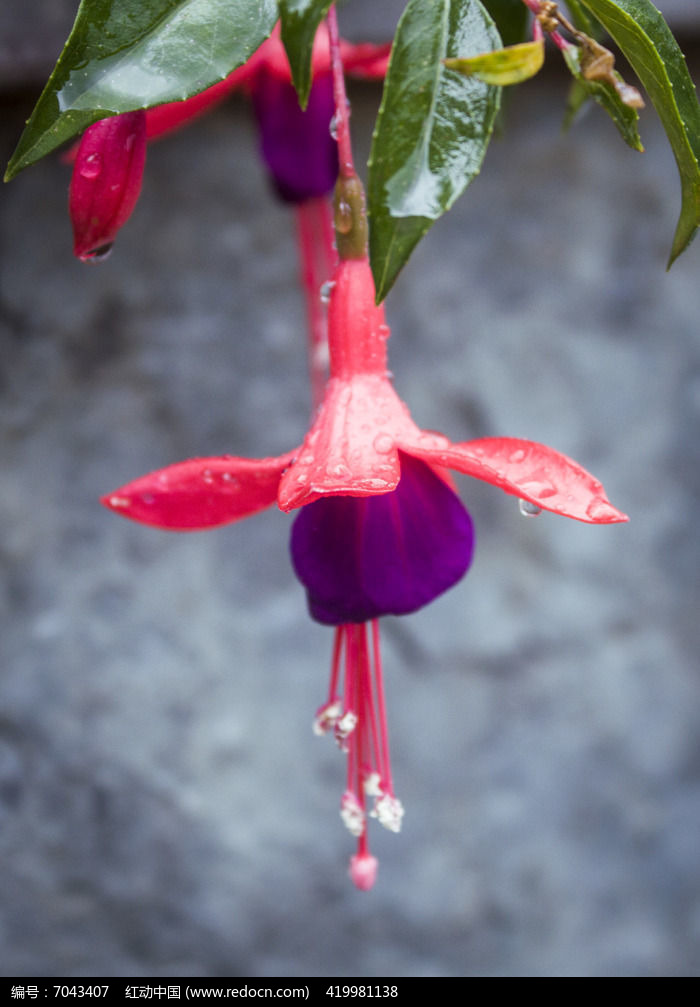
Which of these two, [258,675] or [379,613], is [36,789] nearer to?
[258,675]

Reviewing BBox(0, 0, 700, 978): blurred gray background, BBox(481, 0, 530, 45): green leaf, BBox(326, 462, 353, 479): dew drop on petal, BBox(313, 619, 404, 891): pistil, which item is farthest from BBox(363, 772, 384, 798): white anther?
BBox(0, 0, 700, 978): blurred gray background

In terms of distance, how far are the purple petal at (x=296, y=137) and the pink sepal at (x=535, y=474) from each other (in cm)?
34

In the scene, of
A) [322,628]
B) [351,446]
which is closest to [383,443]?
[351,446]

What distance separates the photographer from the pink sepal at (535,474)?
0.42m

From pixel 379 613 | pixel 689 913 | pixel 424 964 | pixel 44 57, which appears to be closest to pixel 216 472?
pixel 379 613

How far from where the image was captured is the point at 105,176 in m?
0.44

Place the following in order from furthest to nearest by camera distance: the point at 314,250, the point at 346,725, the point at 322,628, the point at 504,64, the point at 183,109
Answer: the point at 322,628, the point at 314,250, the point at 183,109, the point at 346,725, the point at 504,64

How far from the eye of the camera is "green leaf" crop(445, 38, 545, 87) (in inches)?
13.1

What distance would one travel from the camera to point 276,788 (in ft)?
3.74

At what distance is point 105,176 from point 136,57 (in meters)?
0.07

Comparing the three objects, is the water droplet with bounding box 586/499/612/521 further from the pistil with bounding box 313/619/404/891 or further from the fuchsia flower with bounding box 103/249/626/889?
the pistil with bounding box 313/619/404/891

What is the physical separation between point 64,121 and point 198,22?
76 millimetres

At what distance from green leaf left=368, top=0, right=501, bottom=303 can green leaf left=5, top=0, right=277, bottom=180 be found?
0.22 ft

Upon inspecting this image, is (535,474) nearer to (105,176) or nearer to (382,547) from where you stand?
(382,547)
